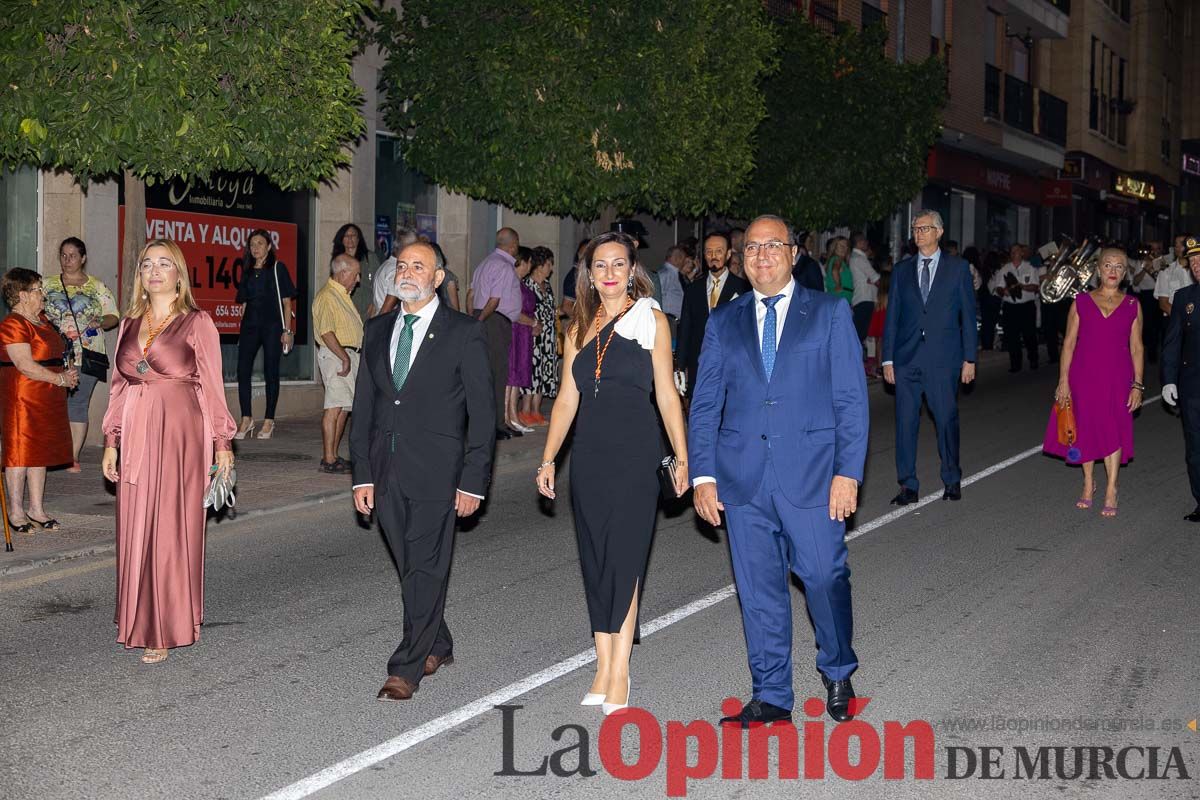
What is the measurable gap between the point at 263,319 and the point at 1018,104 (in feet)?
96.3

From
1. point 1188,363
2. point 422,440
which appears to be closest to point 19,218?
point 422,440

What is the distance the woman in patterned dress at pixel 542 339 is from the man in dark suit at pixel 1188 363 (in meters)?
7.13

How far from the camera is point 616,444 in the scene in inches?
235

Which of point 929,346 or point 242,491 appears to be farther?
point 242,491

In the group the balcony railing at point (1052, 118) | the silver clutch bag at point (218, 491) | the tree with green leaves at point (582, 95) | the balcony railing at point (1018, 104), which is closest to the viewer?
the silver clutch bag at point (218, 491)

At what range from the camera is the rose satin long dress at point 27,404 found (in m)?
9.67

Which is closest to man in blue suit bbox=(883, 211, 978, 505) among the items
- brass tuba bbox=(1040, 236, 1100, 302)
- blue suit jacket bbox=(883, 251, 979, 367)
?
blue suit jacket bbox=(883, 251, 979, 367)

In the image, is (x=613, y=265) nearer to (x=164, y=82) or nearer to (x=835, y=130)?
(x=164, y=82)

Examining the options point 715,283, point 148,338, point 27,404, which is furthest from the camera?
point 715,283

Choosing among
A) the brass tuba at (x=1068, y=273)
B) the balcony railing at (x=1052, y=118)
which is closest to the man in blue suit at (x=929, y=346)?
the brass tuba at (x=1068, y=273)

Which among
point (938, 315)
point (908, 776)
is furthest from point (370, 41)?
point (908, 776)

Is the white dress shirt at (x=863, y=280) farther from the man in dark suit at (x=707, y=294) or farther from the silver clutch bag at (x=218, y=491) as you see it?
the silver clutch bag at (x=218, y=491)

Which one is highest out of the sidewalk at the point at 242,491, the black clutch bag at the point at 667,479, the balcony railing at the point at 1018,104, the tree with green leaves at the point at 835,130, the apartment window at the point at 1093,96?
the apartment window at the point at 1093,96

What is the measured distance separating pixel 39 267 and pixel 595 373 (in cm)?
984
